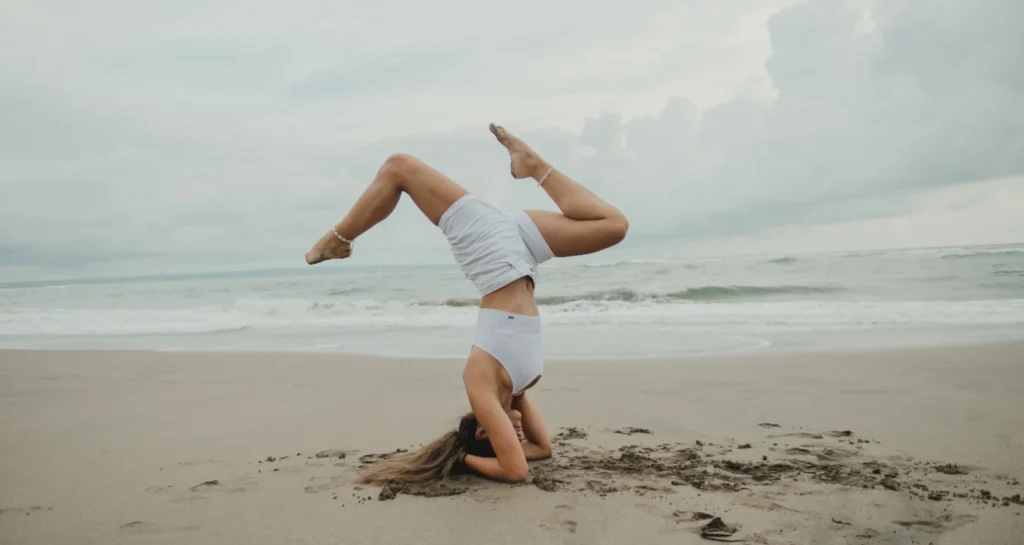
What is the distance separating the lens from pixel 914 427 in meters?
4.69

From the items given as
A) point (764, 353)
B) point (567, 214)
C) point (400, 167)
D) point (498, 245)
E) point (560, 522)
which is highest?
point (400, 167)

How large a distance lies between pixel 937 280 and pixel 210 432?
2170 cm

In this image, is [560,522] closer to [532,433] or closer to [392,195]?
[532,433]

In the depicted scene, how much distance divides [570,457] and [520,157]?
1.81 metres

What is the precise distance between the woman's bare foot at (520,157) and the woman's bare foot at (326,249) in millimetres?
972

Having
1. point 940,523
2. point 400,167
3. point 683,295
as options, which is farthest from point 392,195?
point 683,295

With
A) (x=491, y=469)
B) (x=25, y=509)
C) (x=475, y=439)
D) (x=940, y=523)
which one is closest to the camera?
(x=940, y=523)

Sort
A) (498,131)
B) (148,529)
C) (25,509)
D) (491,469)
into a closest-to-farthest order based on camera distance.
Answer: (148,529) → (25,509) → (491,469) → (498,131)

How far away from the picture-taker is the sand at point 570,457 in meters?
2.92

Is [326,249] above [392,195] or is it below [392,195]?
below

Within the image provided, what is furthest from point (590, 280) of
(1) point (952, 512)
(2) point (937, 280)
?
(1) point (952, 512)

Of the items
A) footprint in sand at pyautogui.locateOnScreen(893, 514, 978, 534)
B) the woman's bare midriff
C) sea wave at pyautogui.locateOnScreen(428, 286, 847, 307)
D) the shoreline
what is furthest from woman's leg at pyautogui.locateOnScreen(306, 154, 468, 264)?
sea wave at pyautogui.locateOnScreen(428, 286, 847, 307)

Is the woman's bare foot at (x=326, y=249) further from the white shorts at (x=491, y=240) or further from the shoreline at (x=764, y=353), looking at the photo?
the shoreline at (x=764, y=353)

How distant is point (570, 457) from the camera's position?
409 centimetres
